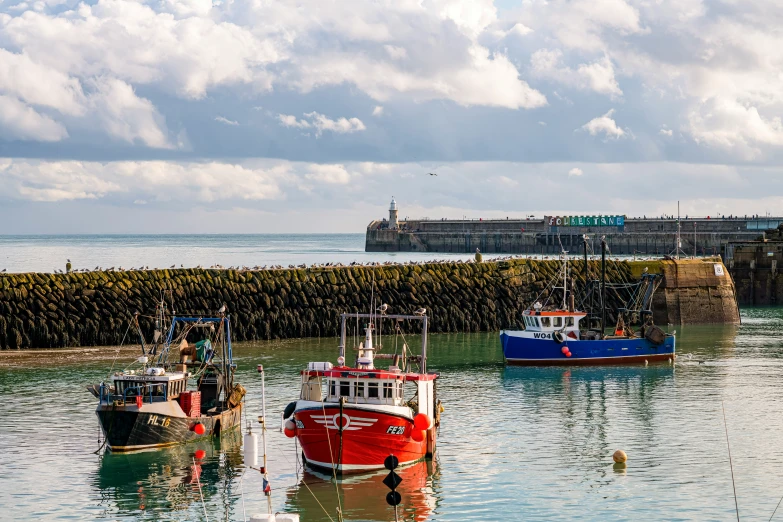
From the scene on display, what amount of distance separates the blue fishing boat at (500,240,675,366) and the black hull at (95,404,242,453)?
26.2 meters

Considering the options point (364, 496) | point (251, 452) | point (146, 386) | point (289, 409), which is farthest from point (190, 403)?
point (251, 452)

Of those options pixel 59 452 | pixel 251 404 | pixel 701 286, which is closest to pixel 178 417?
pixel 59 452

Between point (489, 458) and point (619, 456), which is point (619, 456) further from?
point (489, 458)

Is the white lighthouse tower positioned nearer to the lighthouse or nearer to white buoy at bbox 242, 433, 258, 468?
the lighthouse

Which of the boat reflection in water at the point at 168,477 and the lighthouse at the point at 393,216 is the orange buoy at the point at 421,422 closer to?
the boat reflection in water at the point at 168,477

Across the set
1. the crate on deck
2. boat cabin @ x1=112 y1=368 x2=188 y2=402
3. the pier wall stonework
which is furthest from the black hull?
the pier wall stonework

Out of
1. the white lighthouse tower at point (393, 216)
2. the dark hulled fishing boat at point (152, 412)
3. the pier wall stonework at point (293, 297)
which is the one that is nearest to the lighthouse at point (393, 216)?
the white lighthouse tower at point (393, 216)

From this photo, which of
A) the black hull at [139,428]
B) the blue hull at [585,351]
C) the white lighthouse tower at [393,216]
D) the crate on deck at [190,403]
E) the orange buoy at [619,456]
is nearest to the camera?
the black hull at [139,428]

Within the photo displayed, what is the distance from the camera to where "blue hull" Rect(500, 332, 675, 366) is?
198 ft

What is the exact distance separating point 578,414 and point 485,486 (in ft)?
43.1

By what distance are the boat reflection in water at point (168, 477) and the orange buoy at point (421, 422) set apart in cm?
545

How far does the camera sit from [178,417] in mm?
36875

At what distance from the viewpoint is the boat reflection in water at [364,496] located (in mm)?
29938

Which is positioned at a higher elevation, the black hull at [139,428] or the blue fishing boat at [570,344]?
the blue fishing boat at [570,344]
